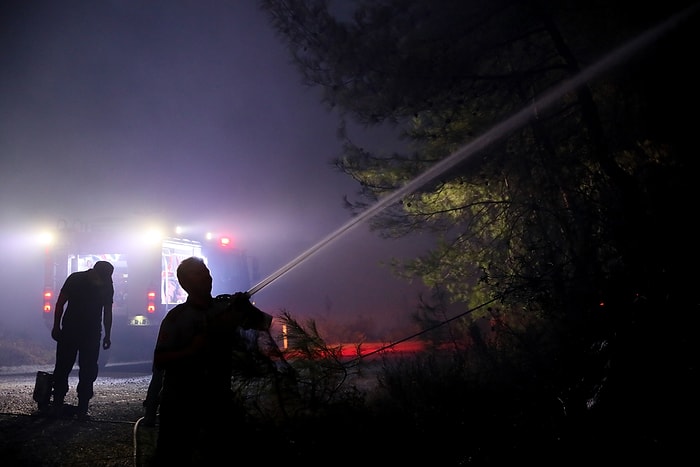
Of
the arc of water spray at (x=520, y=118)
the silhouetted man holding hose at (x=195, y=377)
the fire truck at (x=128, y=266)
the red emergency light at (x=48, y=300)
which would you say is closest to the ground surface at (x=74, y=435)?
the silhouetted man holding hose at (x=195, y=377)

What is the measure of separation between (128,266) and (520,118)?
447 inches

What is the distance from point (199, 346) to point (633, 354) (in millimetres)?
3075

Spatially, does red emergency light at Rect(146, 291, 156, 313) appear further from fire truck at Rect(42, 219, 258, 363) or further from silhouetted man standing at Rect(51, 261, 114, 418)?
silhouetted man standing at Rect(51, 261, 114, 418)

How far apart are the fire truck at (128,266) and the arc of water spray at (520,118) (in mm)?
7489

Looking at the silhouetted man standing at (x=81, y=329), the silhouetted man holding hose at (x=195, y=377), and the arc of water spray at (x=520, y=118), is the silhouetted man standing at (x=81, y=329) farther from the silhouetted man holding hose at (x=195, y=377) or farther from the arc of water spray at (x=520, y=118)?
the silhouetted man holding hose at (x=195, y=377)

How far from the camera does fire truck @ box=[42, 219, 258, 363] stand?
485 inches

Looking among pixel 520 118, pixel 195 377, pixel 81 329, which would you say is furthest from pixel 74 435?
pixel 520 118

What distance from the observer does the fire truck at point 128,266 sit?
12.3 m

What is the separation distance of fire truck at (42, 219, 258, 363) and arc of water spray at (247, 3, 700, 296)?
295 inches

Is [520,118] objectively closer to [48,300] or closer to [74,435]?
[74,435]

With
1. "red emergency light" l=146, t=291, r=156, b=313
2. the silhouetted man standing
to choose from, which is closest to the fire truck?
"red emergency light" l=146, t=291, r=156, b=313

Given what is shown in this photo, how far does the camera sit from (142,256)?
497 inches

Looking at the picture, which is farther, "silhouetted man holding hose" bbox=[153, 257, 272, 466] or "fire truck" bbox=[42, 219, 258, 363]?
"fire truck" bbox=[42, 219, 258, 363]

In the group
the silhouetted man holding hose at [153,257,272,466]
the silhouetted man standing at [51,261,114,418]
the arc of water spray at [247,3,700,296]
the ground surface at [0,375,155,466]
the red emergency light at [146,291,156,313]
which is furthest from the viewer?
the red emergency light at [146,291,156,313]
